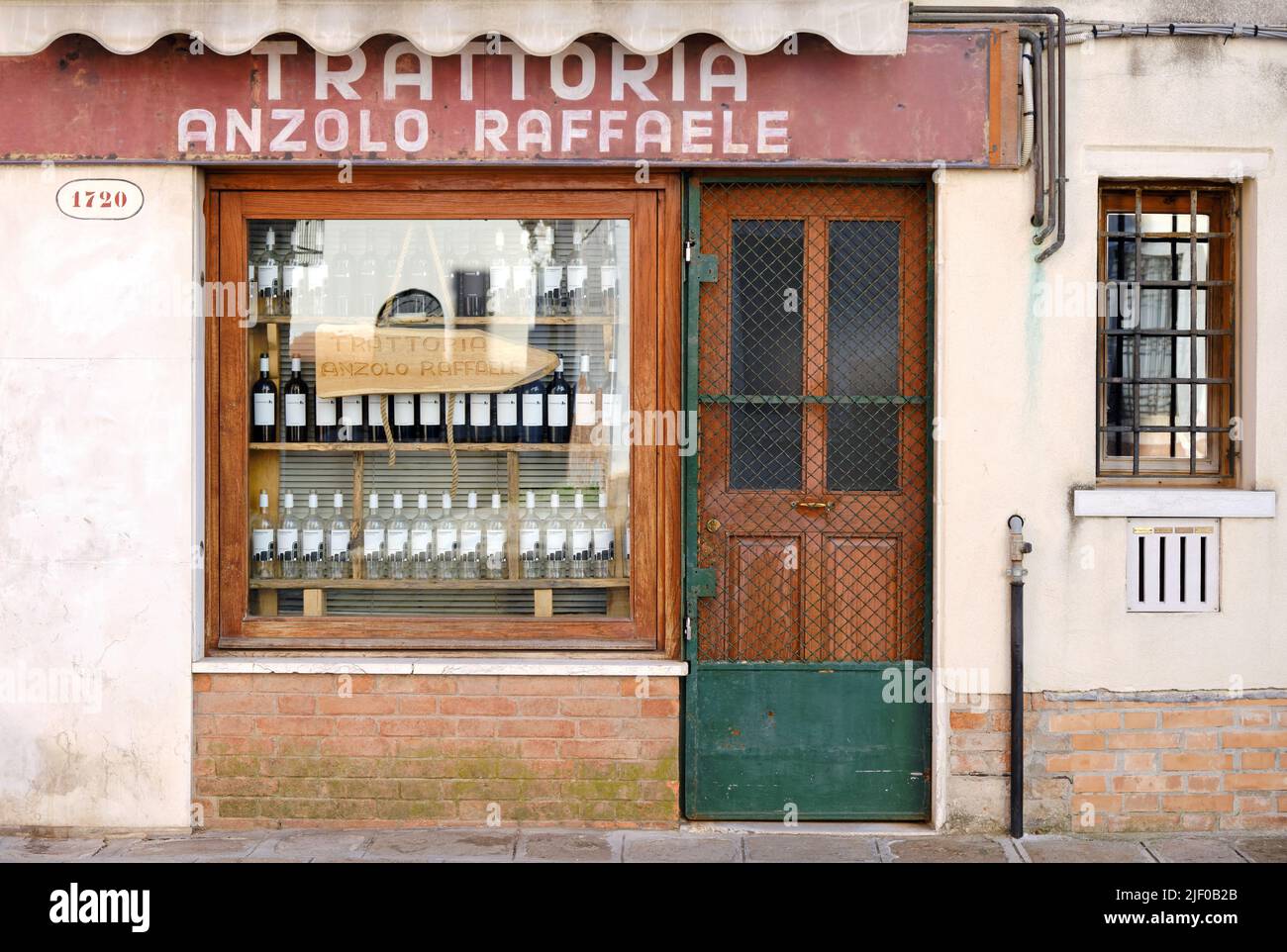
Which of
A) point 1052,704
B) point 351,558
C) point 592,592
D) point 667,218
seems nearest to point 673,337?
point 667,218

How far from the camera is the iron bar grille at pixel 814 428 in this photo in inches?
238

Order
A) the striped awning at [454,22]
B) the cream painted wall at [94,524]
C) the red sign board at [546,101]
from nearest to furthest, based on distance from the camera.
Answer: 1. the striped awning at [454,22]
2. the red sign board at [546,101]
3. the cream painted wall at [94,524]

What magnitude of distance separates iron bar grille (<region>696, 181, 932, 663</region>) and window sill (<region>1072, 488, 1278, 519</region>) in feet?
2.35

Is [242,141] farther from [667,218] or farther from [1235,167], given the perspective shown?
[1235,167]

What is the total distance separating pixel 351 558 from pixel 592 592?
1137 mm

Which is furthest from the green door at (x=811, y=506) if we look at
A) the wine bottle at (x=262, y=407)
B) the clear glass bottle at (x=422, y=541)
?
the wine bottle at (x=262, y=407)

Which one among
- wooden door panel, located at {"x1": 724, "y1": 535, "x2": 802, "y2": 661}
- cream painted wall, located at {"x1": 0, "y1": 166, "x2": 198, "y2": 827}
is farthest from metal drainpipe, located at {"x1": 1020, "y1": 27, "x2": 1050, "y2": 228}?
cream painted wall, located at {"x1": 0, "y1": 166, "x2": 198, "y2": 827}

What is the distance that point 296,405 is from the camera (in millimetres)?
6289

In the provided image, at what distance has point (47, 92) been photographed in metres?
5.80

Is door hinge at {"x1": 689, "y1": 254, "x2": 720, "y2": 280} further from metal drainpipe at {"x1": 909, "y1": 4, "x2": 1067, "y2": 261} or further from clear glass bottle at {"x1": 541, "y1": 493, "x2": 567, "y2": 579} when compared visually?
metal drainpipe at {"x1": 909, "y1": 4, "x2": 1067, "y2": 261}

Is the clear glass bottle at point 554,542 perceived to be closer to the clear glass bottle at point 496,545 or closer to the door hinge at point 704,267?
the clear glass bottle at point 496,545

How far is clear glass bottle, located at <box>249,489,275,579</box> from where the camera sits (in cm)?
623

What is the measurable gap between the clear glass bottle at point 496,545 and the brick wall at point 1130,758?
214cm

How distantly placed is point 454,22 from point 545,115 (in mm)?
534
